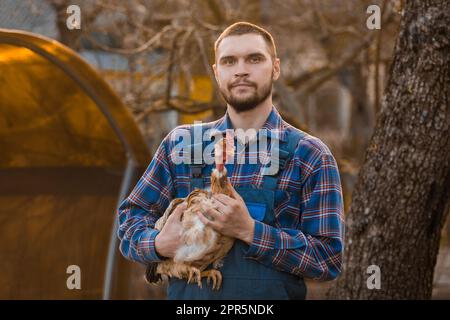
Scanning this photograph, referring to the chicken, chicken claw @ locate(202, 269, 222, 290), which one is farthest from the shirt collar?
chicken claw @ locate(202, 269, 222, 290)

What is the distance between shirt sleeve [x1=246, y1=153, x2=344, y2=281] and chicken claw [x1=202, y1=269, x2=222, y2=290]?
0.10 meters

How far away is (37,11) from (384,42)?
418 centimetres

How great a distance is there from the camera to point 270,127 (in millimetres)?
2441

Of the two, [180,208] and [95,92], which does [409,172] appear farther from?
[180,208]

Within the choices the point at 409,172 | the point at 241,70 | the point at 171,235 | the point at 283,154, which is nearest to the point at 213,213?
the point at 171,235

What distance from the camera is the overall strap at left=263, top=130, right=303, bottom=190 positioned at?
2.38 meters

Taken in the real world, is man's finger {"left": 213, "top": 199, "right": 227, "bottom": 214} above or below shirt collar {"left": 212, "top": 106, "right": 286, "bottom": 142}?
below

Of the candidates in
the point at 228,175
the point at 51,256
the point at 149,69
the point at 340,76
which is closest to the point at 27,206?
the point at 51,256

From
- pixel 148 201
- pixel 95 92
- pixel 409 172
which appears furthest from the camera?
pixel 95 92

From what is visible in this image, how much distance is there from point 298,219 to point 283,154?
7.1 inches

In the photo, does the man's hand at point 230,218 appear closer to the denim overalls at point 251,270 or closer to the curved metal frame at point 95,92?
the denim overalls at point 251,270

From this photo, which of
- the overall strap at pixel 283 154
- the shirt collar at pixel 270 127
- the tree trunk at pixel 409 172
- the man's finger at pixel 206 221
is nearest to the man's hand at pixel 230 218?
the man's finger at pixel 206 221

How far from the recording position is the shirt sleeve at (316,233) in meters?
2.38

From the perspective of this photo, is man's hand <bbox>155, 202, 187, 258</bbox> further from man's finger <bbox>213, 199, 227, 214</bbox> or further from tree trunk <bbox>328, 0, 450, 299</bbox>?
tree trunk <bbox>328, 0, 450, 299</bbox>
